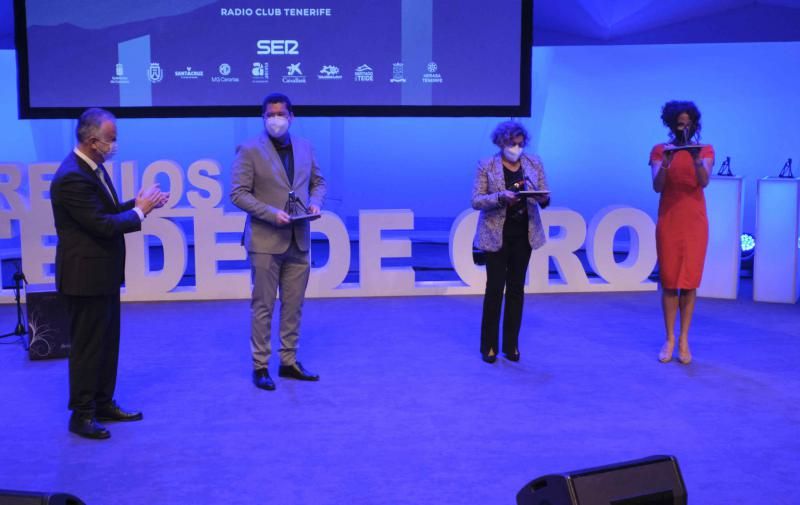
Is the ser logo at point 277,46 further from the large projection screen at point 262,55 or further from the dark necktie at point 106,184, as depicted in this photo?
the dark necktie at point 106,184

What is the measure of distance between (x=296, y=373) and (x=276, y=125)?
148 cm

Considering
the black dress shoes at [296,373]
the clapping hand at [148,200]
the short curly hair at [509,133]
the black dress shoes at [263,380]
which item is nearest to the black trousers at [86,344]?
the clapping hand at [148,200]

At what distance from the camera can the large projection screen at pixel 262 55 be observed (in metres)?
7.75

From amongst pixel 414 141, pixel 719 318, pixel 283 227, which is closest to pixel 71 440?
pixel 283 227

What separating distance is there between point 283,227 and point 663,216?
241cm

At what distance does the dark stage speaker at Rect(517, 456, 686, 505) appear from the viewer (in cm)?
226

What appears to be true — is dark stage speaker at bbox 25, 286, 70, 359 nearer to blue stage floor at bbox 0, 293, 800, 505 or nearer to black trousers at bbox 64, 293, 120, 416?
blue stage floor at bbox 0, 293, 800, 505

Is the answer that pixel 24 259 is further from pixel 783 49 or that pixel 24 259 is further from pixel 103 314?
pixel 783 49

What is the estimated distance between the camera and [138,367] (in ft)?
18.3

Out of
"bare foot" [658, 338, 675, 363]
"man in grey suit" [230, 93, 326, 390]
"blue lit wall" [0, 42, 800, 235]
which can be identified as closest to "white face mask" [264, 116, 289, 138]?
"man in grey suit" [230, 93, 326, 390]

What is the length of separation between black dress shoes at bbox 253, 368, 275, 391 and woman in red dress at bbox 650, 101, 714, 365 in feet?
8.20

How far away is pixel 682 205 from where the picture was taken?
18.1 ft

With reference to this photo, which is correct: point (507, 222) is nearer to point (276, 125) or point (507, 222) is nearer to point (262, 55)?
point (276, 125)

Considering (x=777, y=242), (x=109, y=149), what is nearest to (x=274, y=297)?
(x=109, y=149)
